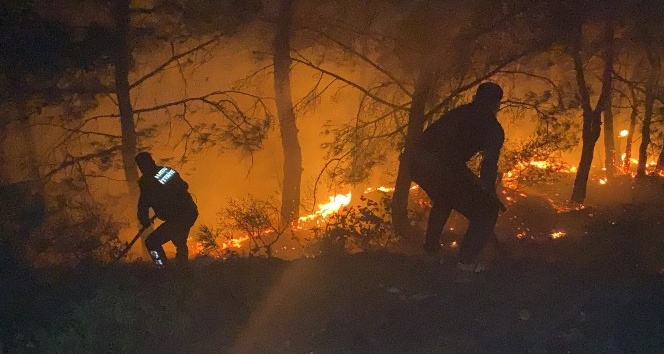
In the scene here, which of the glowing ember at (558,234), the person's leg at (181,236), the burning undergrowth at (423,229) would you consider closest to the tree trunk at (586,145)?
the burning undergrowth at (423,229)

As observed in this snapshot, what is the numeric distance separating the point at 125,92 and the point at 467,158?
23.9 ft

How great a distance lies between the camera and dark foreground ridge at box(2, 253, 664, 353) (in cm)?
448

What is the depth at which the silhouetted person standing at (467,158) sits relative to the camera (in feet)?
17.8

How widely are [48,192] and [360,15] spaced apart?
19.1 feet

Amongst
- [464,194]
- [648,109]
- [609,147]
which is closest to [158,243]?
[464,194]

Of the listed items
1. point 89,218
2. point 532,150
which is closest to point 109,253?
point 89,218

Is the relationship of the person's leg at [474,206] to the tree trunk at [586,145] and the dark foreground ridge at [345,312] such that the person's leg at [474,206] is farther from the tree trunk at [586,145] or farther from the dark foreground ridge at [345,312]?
the tree trunk at [586,145]

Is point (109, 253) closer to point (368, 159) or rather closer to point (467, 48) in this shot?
point (368, 159)

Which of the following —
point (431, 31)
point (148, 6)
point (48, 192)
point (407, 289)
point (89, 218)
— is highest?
point (148, 6)

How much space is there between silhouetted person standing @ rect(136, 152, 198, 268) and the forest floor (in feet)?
1.35

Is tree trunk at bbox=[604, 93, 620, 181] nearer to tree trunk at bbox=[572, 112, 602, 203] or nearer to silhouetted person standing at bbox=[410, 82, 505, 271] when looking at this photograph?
tree trunk at bbox=[572, 112, 602, 203]

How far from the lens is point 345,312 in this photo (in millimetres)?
4953

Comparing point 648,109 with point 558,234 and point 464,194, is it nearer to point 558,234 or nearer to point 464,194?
point 558,234

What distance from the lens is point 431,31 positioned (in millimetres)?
8547
